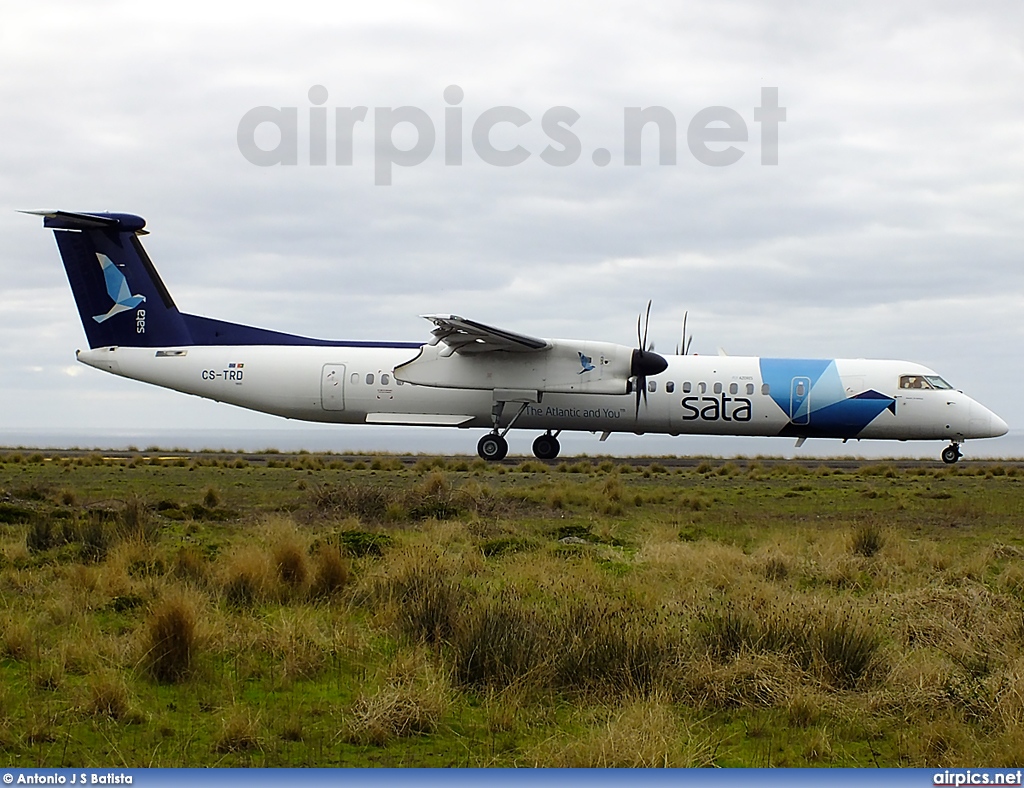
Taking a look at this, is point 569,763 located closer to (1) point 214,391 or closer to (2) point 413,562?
(2) point 413,562

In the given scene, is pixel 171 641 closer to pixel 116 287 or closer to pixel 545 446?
pixel 545 446

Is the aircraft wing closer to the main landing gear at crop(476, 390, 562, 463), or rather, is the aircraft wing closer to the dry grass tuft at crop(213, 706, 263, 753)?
the main landing gear at crop(476, 390, 562, 463)

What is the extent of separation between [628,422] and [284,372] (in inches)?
398

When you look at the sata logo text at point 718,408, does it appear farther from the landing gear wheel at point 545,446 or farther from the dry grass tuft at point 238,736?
the dry grass tuft at point 238,736

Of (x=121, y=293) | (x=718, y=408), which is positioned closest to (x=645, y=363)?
(x=718, y=408)

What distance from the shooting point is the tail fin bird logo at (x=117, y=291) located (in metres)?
29.8

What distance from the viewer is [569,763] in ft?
18.1

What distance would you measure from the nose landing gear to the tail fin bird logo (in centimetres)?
2497

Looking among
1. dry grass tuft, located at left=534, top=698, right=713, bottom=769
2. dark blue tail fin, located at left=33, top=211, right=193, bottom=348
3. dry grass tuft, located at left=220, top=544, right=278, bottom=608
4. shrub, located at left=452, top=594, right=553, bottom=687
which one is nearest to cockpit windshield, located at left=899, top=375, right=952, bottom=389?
dark blue tail fin, located at left=33, top=211, right=193, bottom=348

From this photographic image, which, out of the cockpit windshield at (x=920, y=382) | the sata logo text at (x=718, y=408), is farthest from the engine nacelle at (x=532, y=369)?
the cockpit windshield at (x=920, y=382)

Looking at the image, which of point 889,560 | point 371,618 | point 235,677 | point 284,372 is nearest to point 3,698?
point 235,677

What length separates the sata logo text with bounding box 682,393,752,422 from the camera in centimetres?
2816

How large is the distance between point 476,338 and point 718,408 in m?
7.19

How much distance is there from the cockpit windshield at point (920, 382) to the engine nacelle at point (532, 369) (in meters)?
8.28
